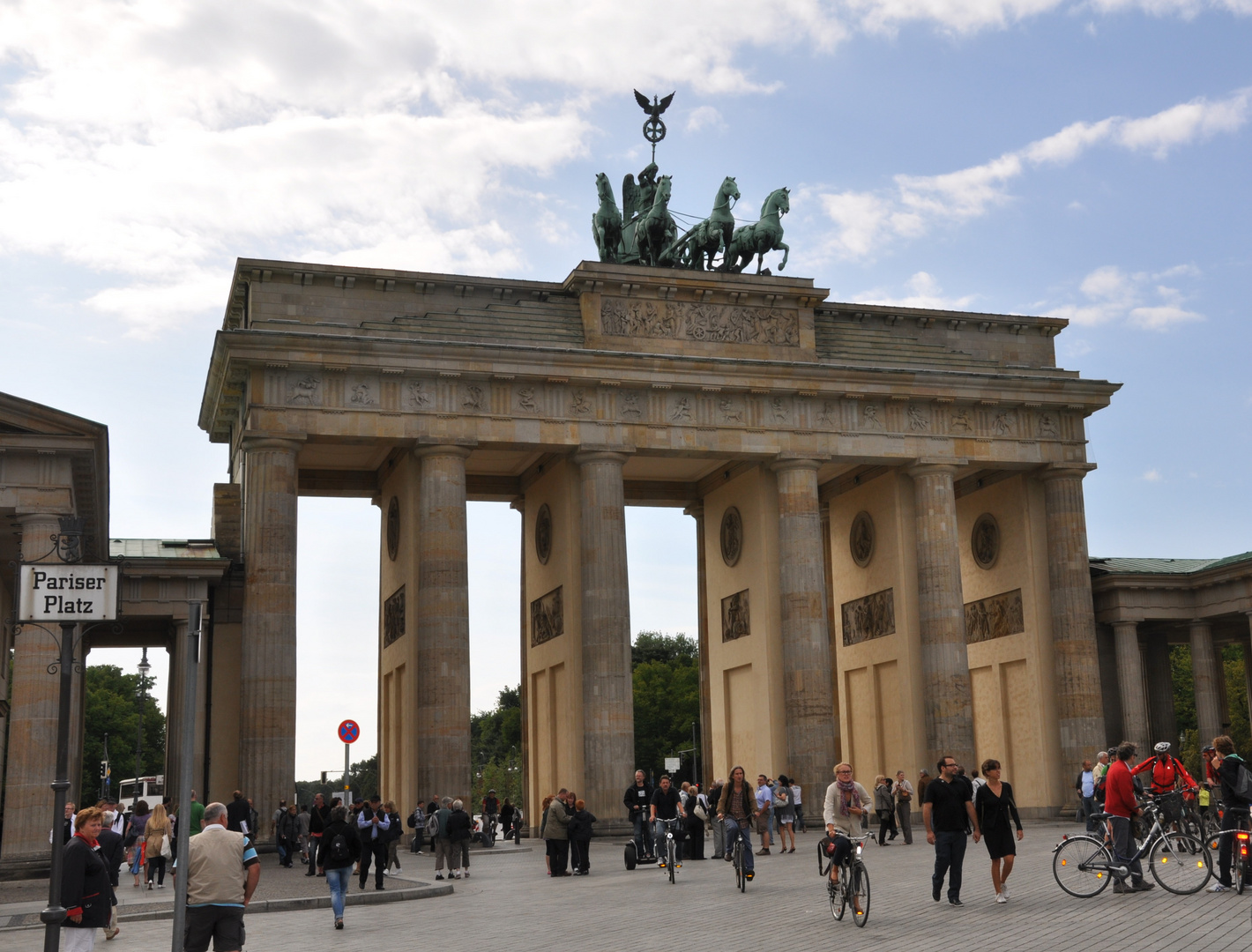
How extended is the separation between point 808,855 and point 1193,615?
86.6 ft

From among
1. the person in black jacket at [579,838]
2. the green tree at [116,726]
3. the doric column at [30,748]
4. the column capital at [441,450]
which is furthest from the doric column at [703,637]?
the green tree at [116,726]

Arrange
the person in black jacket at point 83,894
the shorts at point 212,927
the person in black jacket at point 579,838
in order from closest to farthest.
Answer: the shorts at point 212,927, the person in black jacket at point 83,894, the person in black jacket at point 579,838

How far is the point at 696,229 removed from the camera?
156 feet

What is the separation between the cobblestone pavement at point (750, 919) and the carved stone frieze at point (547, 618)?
20.0 metres

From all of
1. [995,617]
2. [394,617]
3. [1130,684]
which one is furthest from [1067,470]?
A: [394,617]

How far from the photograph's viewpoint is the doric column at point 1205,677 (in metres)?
48.6

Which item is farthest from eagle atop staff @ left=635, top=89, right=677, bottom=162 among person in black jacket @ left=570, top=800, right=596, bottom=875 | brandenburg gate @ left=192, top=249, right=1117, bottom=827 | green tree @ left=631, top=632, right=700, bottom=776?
green tree @ left=631, top=632, right=700, bottom=776

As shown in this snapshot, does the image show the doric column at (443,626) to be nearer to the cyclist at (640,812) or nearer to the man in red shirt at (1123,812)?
the cyclist at (640,812)

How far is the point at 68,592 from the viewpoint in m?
12.8

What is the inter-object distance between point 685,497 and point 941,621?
11.5 meters

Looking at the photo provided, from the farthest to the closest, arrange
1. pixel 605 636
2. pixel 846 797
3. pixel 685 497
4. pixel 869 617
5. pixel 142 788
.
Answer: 1. pixel 142 788
2. pixel 685 497
3. pixel 869 617
4. pixel 605 636
5. pixel 846 797

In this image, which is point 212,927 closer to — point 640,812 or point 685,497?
→ point 640,812

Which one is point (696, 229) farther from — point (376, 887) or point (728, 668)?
point (376, 887)

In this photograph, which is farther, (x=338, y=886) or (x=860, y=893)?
(x=338, y=886)
